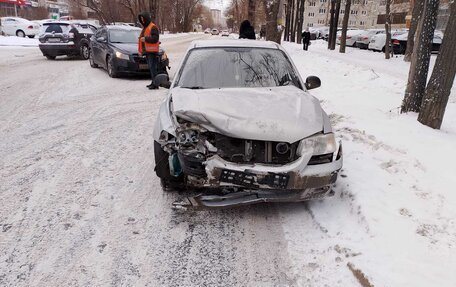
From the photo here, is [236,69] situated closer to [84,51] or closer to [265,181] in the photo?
[265,181]

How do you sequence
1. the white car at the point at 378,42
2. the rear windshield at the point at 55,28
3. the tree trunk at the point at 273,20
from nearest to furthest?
the rear windshield at the point at 55,28 < the tree trunk at the point at 273,20 < the white car at the point at 378,42

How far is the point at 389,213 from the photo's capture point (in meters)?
3.55

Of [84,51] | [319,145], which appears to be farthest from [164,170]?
[84,51]

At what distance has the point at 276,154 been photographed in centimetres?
350

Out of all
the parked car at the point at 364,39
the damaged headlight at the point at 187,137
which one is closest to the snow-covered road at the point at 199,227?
the damaged headlight at the point at 187,137

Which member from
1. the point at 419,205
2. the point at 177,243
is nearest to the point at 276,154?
the point at 177,243

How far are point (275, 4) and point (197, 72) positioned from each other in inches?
644

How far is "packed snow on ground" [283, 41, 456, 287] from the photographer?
2.91m

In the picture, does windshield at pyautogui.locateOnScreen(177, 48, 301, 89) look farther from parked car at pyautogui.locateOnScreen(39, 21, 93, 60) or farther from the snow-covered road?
parked car at pyautogui.locateOnScreen(39, 21, 93, 60)

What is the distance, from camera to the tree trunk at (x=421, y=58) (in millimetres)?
6301

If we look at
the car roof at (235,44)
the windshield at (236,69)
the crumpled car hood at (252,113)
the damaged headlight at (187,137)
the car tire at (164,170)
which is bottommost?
the car tire at (164,170)

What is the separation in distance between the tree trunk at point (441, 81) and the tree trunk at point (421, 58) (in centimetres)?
73

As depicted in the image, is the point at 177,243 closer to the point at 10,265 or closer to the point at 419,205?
the point at 10,265

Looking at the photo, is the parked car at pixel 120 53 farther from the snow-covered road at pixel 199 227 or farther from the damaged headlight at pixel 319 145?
the damaged headlight at pixel 319 145
